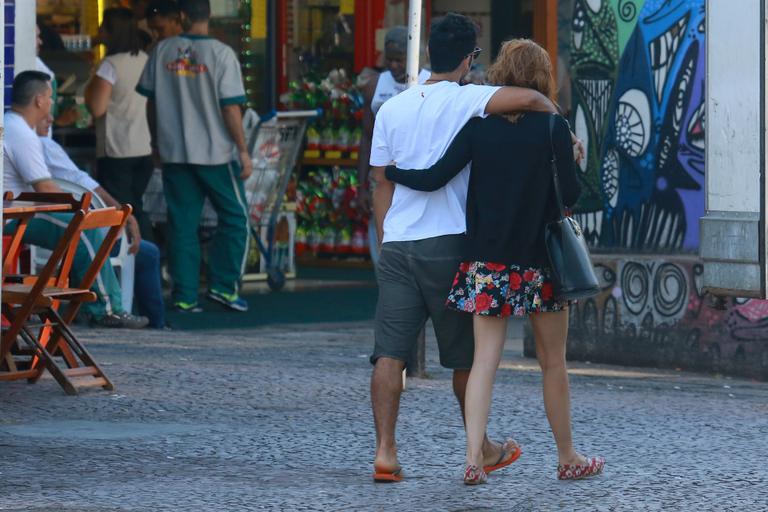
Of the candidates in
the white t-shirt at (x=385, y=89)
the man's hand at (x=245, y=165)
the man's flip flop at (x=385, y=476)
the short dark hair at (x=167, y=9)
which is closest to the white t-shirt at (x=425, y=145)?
the man's flip flop at (x=385, y=476)

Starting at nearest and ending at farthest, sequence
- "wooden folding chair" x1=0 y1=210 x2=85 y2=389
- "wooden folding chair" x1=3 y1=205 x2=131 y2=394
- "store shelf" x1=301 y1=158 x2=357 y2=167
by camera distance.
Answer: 1. "wooden folding chair" x1=0 y1=210 x2=85 y2=389
2. "wooden folding chair" x1=3 y1=205 x2=131 y2=394
3. "store shelf" x1=301 y1=158 x2=357 y2=167

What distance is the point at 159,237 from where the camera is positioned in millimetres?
13586

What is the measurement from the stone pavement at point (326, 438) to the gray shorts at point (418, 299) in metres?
0.51

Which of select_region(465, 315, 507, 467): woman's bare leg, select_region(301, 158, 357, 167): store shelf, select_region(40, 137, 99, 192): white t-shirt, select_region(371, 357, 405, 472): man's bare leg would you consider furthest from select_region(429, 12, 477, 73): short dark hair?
select_region(301, 158, 357, 167): store shelf

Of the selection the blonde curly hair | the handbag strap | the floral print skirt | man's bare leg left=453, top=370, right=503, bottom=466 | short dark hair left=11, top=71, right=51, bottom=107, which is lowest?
man's bare leg left=453, top=370, right=503, bottom=466

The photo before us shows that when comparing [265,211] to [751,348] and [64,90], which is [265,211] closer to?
[64,90]

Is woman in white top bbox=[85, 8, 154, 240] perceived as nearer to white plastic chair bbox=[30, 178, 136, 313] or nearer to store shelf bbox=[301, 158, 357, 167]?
white plastic chair bbox=[30, 178, 136, 313]

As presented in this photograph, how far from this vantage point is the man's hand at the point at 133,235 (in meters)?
10.8

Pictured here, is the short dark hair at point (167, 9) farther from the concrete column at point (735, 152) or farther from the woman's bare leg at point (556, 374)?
the woman's bare leg at point (556, 374)

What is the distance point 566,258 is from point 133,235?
5.13 meters

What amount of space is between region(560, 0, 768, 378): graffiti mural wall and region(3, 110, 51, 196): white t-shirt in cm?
Answer: 313

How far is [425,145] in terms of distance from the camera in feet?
21.1

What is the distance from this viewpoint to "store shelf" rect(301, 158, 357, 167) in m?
15.6

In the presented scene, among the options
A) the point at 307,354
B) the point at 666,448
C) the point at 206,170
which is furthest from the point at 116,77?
the point at 666,448
